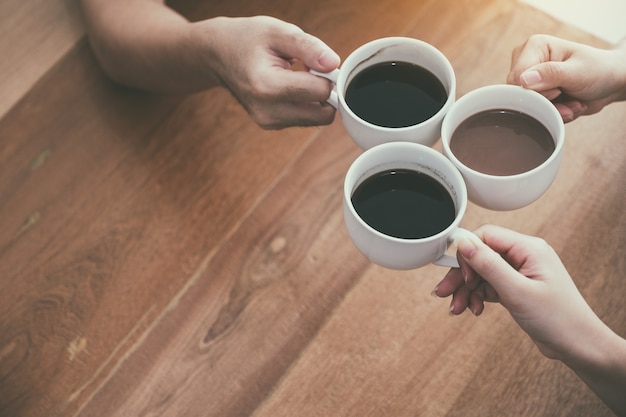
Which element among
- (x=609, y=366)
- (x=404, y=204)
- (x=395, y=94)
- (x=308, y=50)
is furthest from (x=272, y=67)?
(x=609, y=366)

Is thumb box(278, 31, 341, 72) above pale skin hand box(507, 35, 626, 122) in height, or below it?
above

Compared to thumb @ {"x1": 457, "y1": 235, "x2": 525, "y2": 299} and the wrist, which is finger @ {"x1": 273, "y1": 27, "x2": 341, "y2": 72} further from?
the wrist

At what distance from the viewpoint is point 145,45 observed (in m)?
1.31

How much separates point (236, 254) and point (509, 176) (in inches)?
19.8

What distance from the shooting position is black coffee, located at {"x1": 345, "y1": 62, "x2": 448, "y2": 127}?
1.04m

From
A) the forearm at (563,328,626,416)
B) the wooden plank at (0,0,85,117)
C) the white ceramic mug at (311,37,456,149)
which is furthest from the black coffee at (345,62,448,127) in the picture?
the wooden plank at (0,0,85,117)

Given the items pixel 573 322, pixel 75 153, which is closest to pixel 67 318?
pixel 75 153

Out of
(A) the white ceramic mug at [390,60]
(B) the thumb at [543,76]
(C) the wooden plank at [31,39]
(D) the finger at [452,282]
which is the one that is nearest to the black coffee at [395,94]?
(A) the white ceramic mug at [390,60]

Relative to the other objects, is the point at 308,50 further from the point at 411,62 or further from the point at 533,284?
the point at 533,284

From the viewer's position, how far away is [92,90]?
4.63ft

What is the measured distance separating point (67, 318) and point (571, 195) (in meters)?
0.86

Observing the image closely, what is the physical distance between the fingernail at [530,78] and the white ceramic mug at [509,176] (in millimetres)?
11

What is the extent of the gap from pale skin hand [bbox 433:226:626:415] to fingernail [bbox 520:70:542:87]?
210 mm

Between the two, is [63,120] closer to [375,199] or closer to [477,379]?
[375,199]
